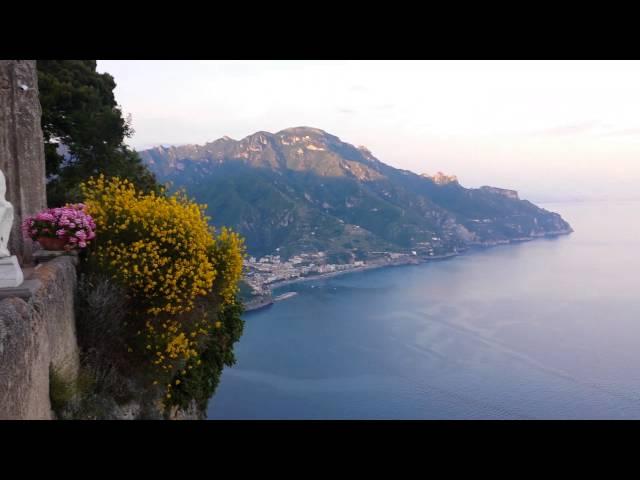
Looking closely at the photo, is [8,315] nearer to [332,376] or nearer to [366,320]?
[332,376]

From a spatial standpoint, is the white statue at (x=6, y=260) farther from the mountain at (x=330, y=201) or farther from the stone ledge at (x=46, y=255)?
A: the mountain at (x=330, y=201)

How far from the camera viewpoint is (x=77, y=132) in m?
14.9

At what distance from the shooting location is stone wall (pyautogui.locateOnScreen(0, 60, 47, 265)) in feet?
20.2

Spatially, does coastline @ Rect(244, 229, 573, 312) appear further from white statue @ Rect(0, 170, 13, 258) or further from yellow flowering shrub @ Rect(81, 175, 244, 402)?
white statue @ Rect(0, 170, 13, 258)

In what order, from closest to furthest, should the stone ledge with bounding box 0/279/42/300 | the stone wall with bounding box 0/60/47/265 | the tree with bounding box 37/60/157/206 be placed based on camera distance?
the stone ledge with bounding box 0/279/42/300 → the stone wall with bounding box 0/60/47/265 → the tree with bounding box 37/60/157/206

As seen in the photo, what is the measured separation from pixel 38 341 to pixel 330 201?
127087 mm

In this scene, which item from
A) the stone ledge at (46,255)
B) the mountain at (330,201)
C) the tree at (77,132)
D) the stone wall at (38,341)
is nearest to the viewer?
the stone wall at (38,341)

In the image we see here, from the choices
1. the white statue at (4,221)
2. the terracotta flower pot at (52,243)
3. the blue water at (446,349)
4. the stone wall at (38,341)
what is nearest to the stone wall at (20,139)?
the terracotta flower pot at (52,243)

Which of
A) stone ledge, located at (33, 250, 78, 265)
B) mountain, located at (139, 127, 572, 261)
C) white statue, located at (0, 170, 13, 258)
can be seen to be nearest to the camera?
white statue, located at (0, 170, 13, 258)

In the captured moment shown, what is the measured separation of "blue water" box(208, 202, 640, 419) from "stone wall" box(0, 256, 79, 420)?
36201 mm

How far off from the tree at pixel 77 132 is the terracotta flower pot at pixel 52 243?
323 inches

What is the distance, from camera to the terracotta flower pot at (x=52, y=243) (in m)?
5.92

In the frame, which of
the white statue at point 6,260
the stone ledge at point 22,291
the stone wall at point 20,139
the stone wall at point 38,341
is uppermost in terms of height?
the stone wall at point 20,139

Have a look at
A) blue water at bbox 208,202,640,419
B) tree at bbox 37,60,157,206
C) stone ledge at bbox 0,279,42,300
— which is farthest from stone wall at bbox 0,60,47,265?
blue water at bbox 208,202,640,419
